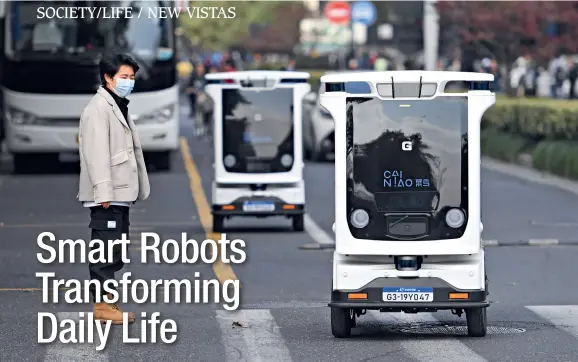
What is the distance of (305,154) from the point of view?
3108 centimetres

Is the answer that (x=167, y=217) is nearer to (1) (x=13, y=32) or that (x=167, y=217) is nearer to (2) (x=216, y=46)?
(1) (x=13, y=32)

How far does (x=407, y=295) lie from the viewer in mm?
10047

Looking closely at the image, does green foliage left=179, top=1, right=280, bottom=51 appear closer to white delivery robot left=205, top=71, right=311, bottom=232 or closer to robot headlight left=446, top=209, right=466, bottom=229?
white delivery robot left=205, top=71, right=311, bottom=232

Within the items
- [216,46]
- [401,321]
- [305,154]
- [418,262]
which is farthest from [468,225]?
[216,46]

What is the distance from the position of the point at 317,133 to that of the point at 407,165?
19666 mm

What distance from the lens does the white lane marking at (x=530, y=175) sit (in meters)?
24.2

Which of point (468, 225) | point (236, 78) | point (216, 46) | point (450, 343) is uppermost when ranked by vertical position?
point (216, 46)

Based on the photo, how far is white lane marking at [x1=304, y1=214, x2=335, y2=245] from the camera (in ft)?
54.7

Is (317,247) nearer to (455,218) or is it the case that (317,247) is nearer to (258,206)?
(258,206)

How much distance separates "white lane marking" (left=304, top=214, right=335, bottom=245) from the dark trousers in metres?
5.73

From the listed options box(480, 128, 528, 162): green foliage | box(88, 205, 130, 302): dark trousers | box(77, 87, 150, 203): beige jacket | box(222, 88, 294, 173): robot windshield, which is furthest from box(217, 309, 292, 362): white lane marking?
box(480, 128, 528, 162): green foliage

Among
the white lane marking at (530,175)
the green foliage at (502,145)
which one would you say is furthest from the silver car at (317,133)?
the green foliage at (502,145)

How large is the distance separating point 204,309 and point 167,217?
782 centimetres

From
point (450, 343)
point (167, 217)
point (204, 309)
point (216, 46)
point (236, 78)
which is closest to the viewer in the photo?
point (450, 343)
